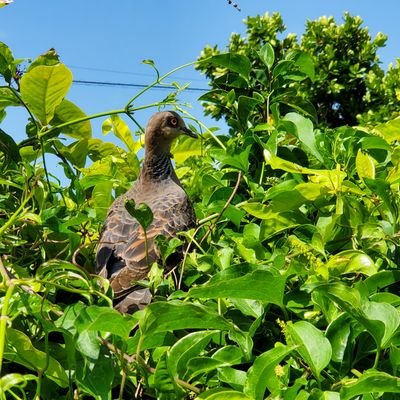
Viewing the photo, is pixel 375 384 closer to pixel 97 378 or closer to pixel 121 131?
pixel 97 378

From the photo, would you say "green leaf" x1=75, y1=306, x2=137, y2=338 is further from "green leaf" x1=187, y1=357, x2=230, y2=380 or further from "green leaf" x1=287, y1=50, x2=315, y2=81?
"green leaf" x1=287, y1=50, x2=315, y2=81

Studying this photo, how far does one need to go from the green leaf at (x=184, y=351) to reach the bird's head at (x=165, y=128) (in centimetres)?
225

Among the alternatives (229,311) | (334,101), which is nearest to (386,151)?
(229,311)

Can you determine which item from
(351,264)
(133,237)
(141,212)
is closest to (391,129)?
(351,264)

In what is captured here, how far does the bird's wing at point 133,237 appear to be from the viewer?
6.61 feet

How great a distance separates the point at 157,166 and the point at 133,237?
0.62 metres

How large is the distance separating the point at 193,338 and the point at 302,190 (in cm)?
44

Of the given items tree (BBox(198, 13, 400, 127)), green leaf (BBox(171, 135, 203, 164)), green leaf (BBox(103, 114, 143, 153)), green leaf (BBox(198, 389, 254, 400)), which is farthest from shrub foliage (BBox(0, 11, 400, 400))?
tree (BBox(198, 13, 400, 127))

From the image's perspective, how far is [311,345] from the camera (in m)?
0.87

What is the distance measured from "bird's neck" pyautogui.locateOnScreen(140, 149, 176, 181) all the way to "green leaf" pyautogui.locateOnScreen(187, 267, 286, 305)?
1742 mm

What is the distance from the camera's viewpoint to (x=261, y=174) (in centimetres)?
165

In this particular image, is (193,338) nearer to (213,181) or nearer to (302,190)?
(302,190)

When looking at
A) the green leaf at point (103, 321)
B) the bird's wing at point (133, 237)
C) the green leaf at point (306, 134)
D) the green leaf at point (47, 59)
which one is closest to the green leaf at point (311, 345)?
the green leaf at point (103, 321)

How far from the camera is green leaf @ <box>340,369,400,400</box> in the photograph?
30.6 inches
